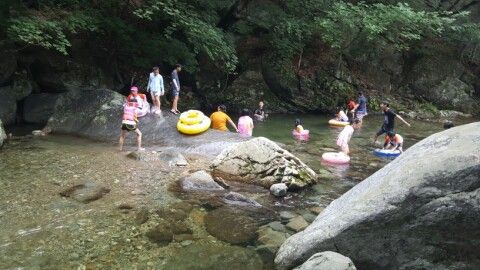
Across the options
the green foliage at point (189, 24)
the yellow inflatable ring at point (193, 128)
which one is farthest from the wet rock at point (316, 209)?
the green foliage at point (189, 24)

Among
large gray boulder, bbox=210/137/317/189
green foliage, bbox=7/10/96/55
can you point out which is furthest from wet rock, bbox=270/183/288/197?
green foliage, bbox=7/10/96/55

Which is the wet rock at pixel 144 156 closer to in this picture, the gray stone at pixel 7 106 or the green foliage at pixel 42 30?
the green foliage at pixel 42 30

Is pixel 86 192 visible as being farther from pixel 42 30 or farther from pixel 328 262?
pixel 42 30

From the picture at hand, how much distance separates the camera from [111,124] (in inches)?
559

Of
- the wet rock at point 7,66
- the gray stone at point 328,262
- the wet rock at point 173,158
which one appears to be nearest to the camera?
the gray stone at point 328,262

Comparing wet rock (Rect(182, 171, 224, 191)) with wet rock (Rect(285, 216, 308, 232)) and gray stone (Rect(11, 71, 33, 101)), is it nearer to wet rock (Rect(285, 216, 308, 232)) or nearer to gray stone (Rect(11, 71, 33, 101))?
wet rock (Rect(285, 216, 308, 232))

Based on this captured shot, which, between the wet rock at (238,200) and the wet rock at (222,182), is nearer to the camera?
the wet rock at (238,200)

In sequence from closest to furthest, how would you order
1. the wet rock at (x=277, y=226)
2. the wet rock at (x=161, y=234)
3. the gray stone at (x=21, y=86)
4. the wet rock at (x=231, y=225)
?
the wet rock at (x=161, y=234) < the wet rock at (x=231, y=225) < the wet rock at (x=277, y=226) < the gray stone at (x=21, y=86)

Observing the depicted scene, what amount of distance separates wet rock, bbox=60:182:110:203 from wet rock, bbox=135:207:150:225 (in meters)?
1.10

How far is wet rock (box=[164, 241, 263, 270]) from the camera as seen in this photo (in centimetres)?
624

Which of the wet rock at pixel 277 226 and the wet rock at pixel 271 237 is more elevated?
the wet rock at pixel 271 237

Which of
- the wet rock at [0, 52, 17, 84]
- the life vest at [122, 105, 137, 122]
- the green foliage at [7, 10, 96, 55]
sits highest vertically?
the green foliage at [7, 10, 96, 55]

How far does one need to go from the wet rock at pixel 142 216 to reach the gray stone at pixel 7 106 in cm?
1021

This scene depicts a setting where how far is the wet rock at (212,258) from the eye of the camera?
6238mm
